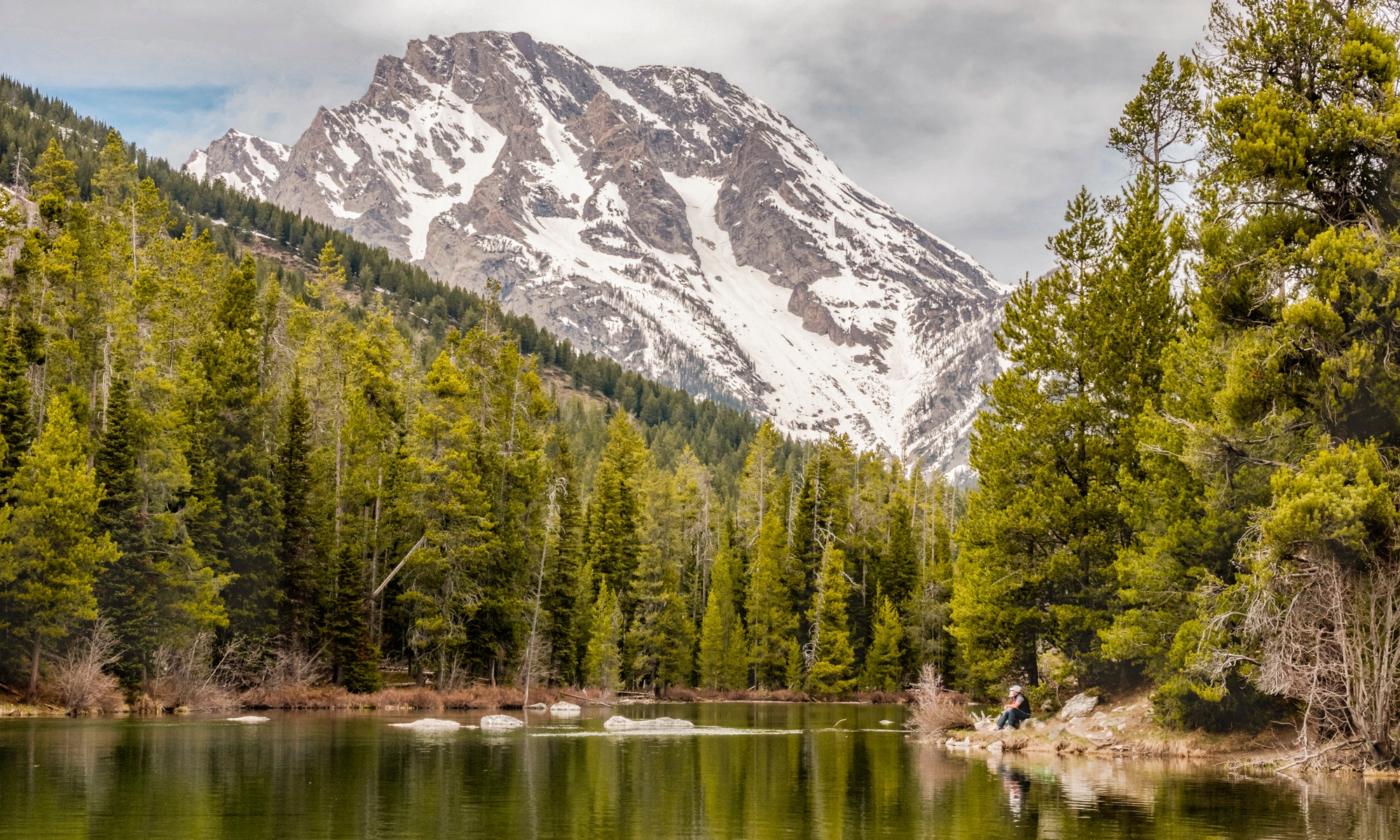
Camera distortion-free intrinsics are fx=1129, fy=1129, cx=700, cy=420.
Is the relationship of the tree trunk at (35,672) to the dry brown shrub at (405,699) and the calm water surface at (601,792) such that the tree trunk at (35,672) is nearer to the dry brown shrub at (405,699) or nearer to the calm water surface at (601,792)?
the calm water surface at (601,792)

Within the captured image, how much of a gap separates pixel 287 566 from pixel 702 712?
25.4 m

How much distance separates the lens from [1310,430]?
89.0ft

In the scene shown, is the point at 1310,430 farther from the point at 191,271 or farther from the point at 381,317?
the point at 191,271

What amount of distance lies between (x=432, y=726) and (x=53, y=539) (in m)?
16.9

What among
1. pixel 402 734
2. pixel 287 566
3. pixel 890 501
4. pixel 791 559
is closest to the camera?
pixel 402 734

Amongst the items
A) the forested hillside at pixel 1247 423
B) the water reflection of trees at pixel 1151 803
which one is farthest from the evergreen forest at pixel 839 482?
the water reflection of trees at pixel 1151 803

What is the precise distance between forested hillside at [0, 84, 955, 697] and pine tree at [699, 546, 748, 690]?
20 centimetres

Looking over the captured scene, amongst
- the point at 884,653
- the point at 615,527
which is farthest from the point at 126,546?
the point at 884,653

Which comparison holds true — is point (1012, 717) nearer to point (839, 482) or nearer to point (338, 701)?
point (338, 701)

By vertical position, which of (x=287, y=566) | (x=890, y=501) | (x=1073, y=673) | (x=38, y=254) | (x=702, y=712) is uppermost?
(x=38, y=254)

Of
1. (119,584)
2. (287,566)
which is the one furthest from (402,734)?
(287,566)

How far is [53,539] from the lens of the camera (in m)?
45.3

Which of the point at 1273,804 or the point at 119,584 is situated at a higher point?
the point at 119,584

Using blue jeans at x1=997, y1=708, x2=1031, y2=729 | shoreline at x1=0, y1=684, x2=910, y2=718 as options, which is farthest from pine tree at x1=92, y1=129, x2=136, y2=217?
blue jeans at x1=997, y1=708, x2=1031, y2=729
